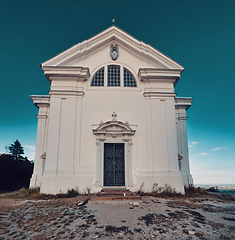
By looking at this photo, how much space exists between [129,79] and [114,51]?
7.33 feet

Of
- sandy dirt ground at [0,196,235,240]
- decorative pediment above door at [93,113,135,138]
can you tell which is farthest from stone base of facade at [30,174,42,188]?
decorative pediment above door at [93,113,135,138]

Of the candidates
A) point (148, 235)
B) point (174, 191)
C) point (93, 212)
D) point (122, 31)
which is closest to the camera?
point (148, 235)

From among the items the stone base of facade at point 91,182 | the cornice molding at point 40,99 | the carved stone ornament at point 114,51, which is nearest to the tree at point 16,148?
the cornice molding at point 40,99

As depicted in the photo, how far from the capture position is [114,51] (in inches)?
518

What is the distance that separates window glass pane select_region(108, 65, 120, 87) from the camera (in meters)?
12.8

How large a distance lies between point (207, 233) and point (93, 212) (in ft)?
12.6

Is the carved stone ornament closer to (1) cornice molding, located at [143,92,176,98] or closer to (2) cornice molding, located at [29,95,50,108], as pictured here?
(1) cornice molding, located at [143,92,176,98]

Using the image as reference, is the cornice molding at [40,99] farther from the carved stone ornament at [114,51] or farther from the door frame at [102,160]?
the door frame at [102,160]

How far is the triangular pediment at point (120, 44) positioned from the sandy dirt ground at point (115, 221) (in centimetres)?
865

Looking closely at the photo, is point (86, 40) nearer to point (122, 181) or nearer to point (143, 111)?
point (143, 111)

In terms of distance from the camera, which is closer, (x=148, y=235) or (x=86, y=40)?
(x=148, y=235)

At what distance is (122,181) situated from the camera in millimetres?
11102

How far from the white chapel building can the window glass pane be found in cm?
7

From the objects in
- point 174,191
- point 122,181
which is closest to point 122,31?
point 122,181
